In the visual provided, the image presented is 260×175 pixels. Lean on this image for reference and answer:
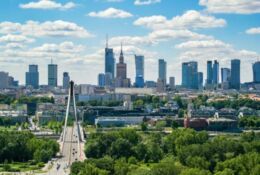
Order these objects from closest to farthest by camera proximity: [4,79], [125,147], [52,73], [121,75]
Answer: [125,147] → [4,79] → [121,75] → [52,73]

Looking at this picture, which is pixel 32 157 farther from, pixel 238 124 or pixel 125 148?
pixel 238 124

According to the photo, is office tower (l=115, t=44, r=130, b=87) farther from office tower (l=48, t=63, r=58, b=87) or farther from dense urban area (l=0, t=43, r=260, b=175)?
dense urban area (l=0, t=43, r=260, b=175)

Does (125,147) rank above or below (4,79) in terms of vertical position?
below

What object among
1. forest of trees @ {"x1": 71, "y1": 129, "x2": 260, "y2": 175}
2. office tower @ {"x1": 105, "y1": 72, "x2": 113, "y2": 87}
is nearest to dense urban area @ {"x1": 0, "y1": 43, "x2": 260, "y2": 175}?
forest of trees @ {"x1": 71, "y1": 129, "x2": 260, "y2": 175}

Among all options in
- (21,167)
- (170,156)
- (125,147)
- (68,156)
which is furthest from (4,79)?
(21,167)

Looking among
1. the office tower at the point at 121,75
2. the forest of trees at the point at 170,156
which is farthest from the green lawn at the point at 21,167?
the office tower at the point at 121,75

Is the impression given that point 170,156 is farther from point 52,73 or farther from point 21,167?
point 52,73
